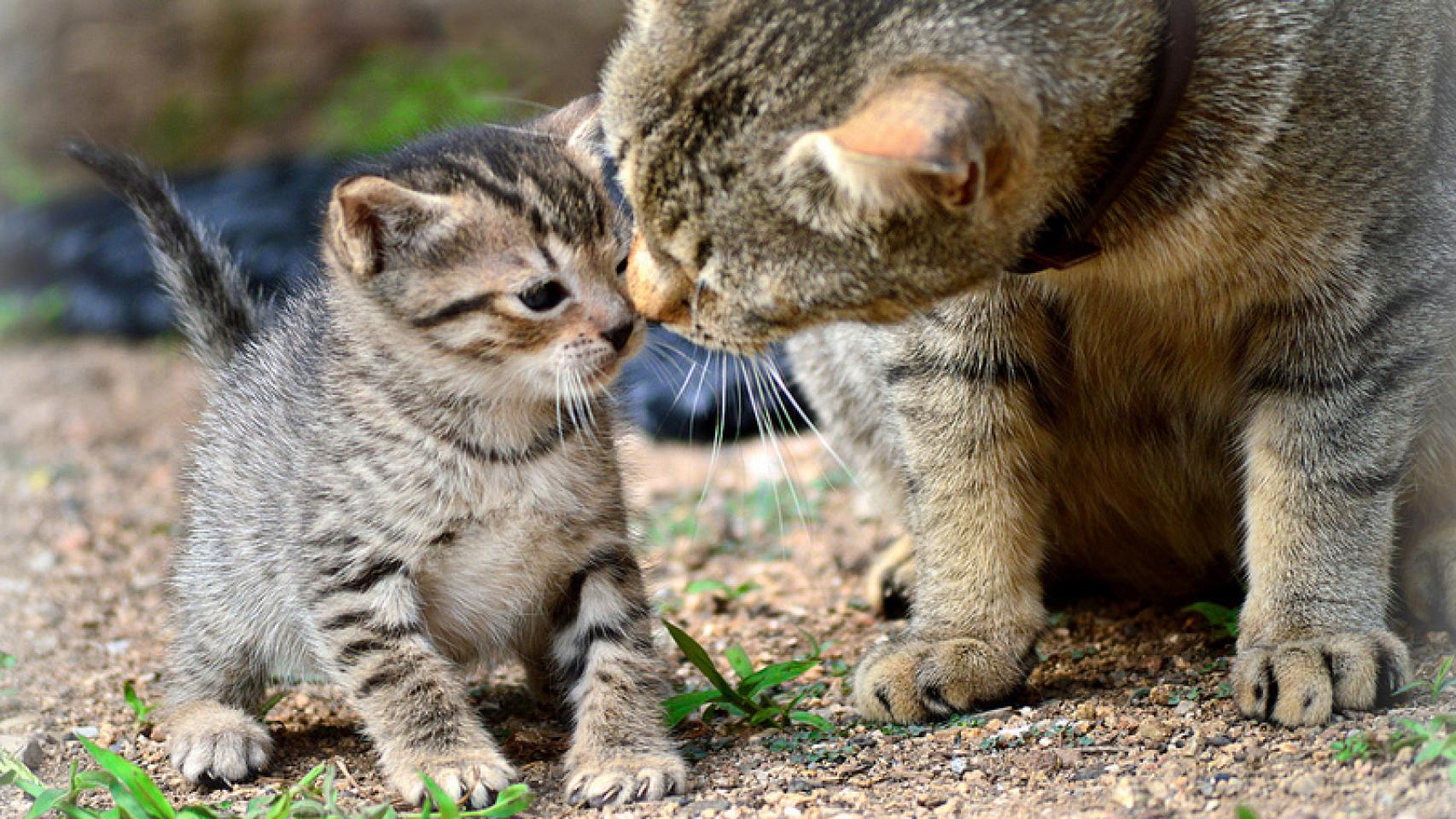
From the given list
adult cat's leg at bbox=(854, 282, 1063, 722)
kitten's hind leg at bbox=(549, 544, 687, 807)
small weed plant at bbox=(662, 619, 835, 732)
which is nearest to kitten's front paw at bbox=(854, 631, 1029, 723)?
adult cat's leg at bbox=(854, 282, 1063, 722)

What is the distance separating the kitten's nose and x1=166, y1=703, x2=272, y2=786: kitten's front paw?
47.5 inches

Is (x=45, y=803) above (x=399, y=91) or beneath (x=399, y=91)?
beneath

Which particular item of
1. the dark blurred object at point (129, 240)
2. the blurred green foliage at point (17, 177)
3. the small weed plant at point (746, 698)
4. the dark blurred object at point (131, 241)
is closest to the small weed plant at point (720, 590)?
the small weed plant at point (746, 698)

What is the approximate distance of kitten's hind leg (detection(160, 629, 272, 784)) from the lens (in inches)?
126

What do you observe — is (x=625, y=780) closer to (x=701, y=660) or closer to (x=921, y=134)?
(x=701, y=660)

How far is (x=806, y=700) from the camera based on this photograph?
3623 mm

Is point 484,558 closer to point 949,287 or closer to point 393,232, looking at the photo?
point 393,232

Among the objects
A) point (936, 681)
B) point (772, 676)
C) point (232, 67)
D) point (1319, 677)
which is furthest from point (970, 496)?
point (232, 67)

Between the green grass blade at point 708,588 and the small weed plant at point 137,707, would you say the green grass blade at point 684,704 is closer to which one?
the green grass blade at point 708,588

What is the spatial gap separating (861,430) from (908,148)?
1962 millimetres

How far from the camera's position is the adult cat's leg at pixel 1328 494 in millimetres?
3051

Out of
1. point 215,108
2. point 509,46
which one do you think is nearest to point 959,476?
point 509,46

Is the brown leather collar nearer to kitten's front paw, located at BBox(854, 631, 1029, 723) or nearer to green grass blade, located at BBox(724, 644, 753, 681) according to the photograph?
kitten's front paw, located at BBox(854, 631, 1029, 723)

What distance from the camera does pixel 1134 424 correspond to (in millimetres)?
3543
